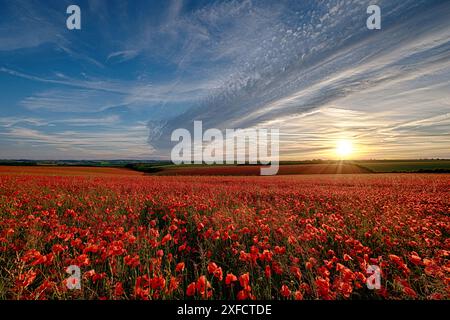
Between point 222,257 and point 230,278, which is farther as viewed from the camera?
point 222,257

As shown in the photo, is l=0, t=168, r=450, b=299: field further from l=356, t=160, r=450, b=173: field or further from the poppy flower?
l=356, t=160, r=450, b=173: field

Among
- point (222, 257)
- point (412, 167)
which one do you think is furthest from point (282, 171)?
point (222, 257)

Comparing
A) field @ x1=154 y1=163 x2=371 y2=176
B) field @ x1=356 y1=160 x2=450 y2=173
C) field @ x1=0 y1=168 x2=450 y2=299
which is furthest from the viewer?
field @ x1=356 y1=160 x2=450 y2=173

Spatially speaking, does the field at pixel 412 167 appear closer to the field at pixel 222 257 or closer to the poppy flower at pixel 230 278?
the field at pixel 222 257

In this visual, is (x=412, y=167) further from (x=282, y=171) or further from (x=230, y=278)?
(x=230, y=278)

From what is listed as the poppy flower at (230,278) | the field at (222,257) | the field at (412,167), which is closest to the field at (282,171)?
the field at (412,167)

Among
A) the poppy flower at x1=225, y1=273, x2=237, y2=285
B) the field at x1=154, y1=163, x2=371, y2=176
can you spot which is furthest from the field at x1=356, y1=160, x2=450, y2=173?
the poppy flower at x1=225, y1=273, x2=237, y2=285

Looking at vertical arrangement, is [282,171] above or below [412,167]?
below

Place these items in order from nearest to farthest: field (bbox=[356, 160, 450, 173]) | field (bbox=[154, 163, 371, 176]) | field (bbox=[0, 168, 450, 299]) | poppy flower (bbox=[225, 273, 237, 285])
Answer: poppy flower (bbox=[225, 273, 237, 285]) → field (bbox=[0, 168, 450, 299]) → field (bbox=[154, 163, 371, 176]) → field (bbox=[356, 160, 450, 173])

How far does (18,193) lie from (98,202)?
270cm

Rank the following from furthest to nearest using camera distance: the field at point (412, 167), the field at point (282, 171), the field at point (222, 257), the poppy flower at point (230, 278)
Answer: the field at point (412, 167)
the field at point (282, 171)
the field at point (222, 257)
the poppy flower at point (230, 278)
